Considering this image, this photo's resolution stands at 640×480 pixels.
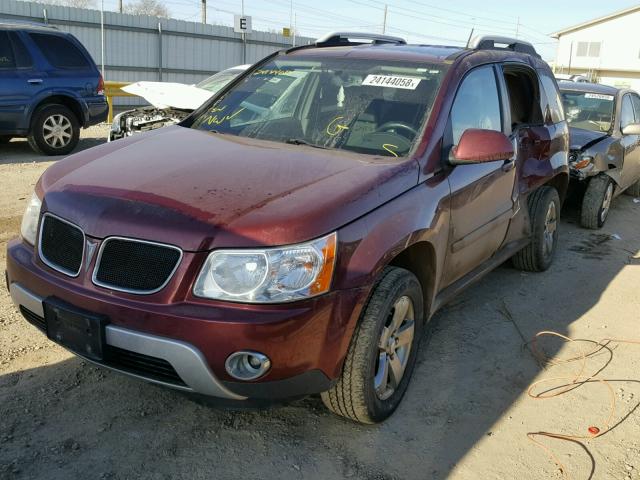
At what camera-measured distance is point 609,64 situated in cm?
4894

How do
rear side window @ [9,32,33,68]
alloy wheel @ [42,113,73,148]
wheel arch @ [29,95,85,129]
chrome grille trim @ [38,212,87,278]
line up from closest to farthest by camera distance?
chrome grille trim @ [38,212,87,278]
rear side window @ [9,32,33,68]
wheel arch @ [29,95,85,129]
alloy wheel @ [42,113,73,148]

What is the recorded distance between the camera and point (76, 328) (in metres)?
2.70

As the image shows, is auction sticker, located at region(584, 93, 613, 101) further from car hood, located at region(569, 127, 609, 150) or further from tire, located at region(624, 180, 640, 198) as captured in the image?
tire, located at region(624, 180, 640, 198)

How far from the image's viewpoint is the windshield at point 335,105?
3.59 m

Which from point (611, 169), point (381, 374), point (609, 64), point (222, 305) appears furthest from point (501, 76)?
point (609, 64)

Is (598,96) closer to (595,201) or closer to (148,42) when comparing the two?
(595,201)

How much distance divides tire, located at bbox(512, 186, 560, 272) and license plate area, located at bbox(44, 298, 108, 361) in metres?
3.66

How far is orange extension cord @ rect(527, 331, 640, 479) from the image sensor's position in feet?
10.4

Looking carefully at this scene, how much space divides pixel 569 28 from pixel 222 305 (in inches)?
2177

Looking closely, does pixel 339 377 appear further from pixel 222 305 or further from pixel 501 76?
pixel 501 76

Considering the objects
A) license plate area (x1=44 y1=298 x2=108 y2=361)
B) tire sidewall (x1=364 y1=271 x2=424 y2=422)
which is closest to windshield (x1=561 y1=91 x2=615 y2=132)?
tire sidewall (x1=364 y1=271 x2=424 y2=422)

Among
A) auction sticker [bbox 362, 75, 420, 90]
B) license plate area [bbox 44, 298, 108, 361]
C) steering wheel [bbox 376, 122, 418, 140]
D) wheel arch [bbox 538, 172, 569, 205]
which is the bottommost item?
license plate area [bbox 44, 298, 108, 361]

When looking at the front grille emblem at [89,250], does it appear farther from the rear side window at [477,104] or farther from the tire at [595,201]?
the tire at [595,201]

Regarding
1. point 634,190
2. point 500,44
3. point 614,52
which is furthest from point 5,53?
point 614,52
